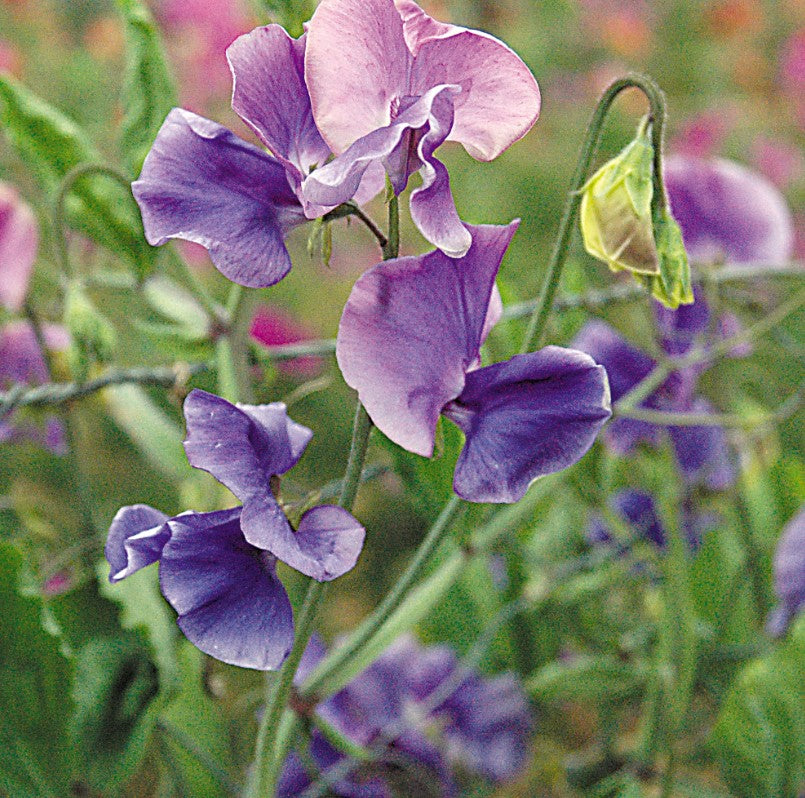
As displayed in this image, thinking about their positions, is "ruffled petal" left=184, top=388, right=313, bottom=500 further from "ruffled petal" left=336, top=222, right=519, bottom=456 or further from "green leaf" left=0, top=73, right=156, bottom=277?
"green leaf" left=0, top=73, right=156, bottom=277

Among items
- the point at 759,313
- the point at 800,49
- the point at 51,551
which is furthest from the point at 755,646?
the point at 800,49

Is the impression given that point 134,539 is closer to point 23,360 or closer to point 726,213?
point 23,360

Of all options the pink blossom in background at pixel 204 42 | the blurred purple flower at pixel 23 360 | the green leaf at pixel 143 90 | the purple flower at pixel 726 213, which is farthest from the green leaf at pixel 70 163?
the pink blossom in background at pixel 204 42

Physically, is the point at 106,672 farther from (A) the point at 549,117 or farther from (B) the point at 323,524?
(A) the point at 549,117

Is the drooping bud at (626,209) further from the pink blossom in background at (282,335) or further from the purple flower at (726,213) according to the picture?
the pink blossom in background at (282,335)

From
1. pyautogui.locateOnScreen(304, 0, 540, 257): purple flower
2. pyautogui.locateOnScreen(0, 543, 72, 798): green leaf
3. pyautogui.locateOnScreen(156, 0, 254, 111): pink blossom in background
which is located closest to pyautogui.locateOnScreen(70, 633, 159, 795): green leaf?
pyautogui.locateOnScreen(0, 543, 72, 798): green leaf

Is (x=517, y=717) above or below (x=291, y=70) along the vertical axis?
below
